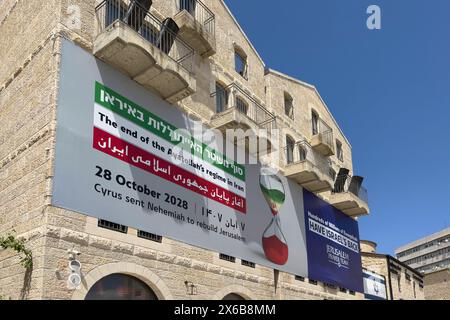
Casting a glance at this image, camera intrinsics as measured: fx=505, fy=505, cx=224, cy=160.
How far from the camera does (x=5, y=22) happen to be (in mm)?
19047

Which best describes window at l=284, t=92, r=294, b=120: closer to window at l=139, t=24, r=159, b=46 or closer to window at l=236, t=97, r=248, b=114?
window at l=236, t=97, r=248, b=114

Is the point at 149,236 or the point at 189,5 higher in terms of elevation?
the point at 189,5

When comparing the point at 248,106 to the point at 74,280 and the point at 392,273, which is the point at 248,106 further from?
the point at 392,273

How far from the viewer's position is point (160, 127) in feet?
57.0

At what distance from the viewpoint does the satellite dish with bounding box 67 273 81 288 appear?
13.0m

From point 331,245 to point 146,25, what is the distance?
51.7 feet

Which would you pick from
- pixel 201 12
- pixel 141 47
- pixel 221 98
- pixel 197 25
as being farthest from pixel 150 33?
pixel 221 98

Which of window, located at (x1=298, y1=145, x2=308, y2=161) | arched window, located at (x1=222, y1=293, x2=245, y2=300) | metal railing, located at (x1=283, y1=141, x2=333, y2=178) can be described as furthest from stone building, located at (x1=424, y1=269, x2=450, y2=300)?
arched window, located at (x1=222, y1=293, x2=245, y2=300)

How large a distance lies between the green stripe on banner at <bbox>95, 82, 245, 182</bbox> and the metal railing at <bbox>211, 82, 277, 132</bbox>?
3.12 meters

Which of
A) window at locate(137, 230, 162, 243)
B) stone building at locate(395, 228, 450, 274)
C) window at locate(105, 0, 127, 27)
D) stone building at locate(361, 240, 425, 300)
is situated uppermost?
stone building at locate(395, 228, 450, 274)

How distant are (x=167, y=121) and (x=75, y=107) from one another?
3.87 m

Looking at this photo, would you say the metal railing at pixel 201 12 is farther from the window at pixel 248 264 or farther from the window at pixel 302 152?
the window at pixel 248 264
